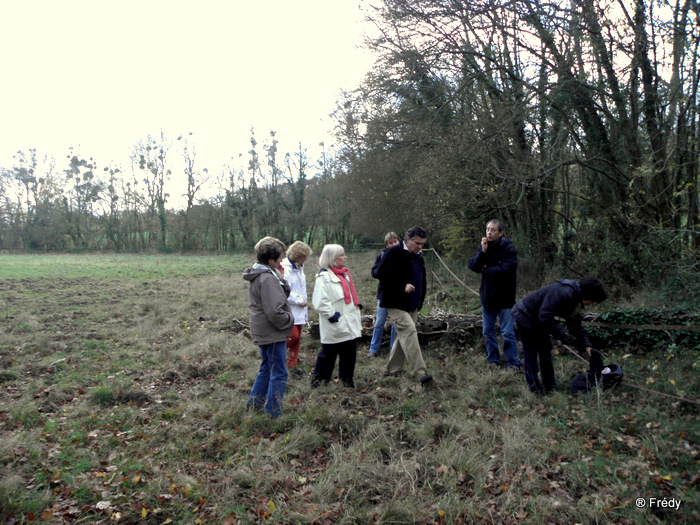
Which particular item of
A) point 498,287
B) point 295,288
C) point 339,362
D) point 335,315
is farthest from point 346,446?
point 498,287

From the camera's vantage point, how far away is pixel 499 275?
6.08 metres

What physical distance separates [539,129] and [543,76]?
2.21m

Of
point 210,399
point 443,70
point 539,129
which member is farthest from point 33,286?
point 539,129

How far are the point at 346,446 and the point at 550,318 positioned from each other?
2.40 m

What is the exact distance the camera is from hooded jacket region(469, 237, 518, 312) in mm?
6082

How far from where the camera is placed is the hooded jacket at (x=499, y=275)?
608cm

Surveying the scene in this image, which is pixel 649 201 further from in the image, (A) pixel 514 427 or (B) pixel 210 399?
(B) pixel 210 399

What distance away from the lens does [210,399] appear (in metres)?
5.56

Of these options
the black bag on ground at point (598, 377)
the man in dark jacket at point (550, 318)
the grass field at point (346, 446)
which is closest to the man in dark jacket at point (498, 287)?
the grass field at point (346, 446)

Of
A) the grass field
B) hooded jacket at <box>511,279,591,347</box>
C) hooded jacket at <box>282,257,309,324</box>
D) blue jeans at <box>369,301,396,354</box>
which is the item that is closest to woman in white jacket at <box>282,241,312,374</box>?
hooded jacket at <box>282,257,309,324</box>

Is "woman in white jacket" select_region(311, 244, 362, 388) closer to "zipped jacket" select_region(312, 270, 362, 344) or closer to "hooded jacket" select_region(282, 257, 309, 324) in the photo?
"zipped jacket" select_region(312, 270, 362, 344)

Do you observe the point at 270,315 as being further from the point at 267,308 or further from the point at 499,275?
the point at 499,275

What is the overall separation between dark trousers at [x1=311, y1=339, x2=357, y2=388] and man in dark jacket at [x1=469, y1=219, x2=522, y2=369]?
1.98m

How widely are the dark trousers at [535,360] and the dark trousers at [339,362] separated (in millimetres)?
1955
